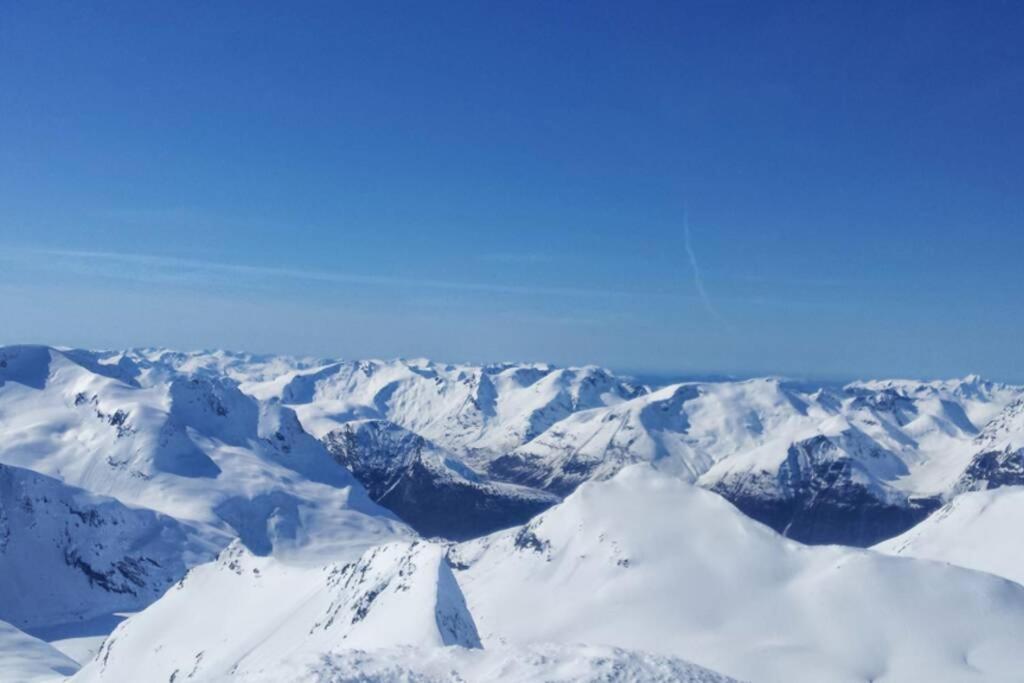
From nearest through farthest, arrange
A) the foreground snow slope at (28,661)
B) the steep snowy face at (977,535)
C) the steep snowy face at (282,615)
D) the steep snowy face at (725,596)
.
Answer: the steep snowy face at (282,615)
the steep snowy face at (725,596)
the foreground snow slope at (28,661)
the steep snowy face at (977,535)

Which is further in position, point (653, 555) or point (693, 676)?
point (653, 555)


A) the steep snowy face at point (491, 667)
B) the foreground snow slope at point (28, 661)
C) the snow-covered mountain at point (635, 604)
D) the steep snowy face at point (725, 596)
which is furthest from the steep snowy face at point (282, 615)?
the steep snowy face at point (725, 596)

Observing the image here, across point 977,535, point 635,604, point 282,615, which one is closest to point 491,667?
point 282,615

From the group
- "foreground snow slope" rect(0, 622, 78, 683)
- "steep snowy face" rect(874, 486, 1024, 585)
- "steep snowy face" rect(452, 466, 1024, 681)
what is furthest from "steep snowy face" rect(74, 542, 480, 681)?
"steep snowy face" rect(874, 486, 1024, 585)

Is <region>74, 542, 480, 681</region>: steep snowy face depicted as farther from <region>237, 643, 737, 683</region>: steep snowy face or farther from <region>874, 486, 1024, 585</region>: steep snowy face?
<region>874, 486, 1024, 585</region>: steep snowy face

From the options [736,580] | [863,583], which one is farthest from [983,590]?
[736,580]

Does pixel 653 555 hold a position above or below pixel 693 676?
below

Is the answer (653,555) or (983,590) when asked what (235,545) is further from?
(983,590)

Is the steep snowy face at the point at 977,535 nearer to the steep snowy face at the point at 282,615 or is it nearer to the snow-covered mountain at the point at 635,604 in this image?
the snow-covered mountain at the point at 635,604

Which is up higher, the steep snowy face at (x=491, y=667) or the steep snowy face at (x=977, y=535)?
the steep snowy face at (x=491, y=667)
